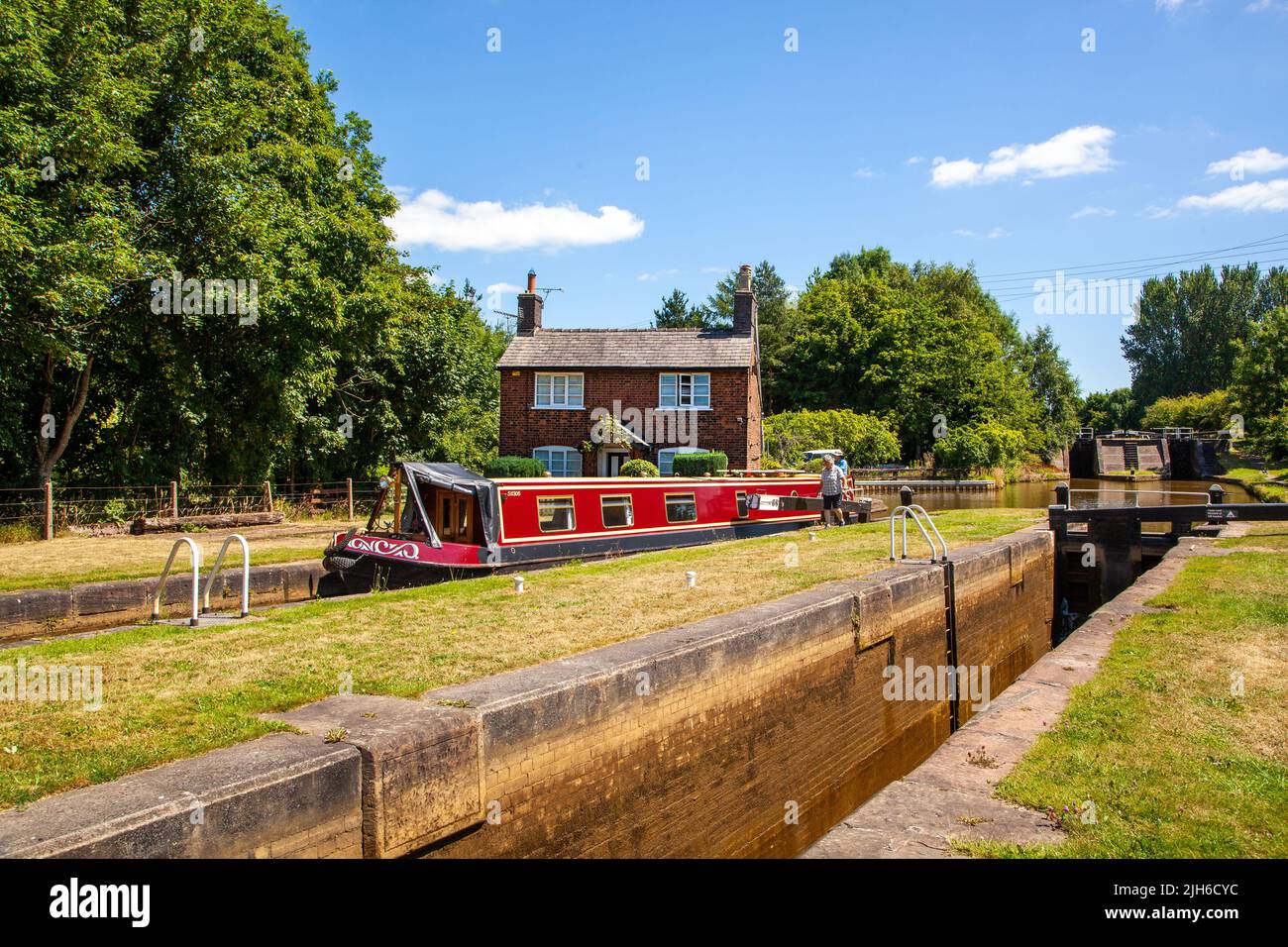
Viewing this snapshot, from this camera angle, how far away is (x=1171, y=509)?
1767cm

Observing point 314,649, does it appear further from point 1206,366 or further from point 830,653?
point 1206,366

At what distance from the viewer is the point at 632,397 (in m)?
31.5

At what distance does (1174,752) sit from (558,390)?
27.8m

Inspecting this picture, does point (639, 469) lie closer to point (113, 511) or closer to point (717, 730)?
point (113, 511)

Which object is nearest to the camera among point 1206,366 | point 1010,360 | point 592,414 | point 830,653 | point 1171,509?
point 830,653

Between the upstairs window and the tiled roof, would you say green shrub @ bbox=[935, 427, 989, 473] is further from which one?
the upstairs window

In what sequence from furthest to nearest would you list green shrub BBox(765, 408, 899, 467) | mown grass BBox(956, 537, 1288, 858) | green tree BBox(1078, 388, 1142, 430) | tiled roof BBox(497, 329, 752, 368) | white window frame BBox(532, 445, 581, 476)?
green tree BBox(1078, 388, 1142, 430) < green shrub BBox(765, 408, 899, 467) < white window frame BBox(532, 445, 581, 476) < tiled roof BBox(497, 329, 752, 368) < mown grass BBox(956, 537, 1288, 858)

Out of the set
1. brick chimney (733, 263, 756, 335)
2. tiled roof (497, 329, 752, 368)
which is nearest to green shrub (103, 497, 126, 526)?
tiled roof (497, 329, 752, 368)

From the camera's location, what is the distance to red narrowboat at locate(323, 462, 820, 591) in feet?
42.2

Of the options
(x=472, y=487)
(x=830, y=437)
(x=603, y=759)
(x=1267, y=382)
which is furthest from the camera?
(x=830, y=437)

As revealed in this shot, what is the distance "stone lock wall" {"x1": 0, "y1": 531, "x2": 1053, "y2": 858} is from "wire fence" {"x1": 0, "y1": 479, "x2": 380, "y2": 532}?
602 inches

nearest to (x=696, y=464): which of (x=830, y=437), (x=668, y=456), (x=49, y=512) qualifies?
(x=668, y=456)

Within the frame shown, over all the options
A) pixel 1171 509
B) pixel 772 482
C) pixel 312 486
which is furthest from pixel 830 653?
pixel 312 486
